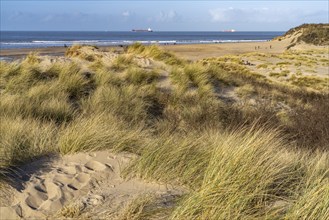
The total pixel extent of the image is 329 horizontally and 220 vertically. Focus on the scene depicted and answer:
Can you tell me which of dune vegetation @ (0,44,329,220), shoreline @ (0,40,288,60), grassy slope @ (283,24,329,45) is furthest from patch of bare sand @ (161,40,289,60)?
dune vegetation @ (0,44,329,220)

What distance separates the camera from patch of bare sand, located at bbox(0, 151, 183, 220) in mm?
3875

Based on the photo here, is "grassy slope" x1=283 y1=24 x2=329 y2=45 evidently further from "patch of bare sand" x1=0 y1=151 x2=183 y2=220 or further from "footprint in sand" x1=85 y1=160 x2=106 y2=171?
"patch of bare sand" x1=0 y1=151 x2=183 y2=220

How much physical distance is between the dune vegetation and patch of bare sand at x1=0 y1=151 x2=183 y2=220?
0.60 feet

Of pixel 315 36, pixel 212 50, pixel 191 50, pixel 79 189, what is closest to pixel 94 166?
pixel 79 189

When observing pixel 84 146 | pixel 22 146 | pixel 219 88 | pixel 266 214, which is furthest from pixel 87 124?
pixel 219 88

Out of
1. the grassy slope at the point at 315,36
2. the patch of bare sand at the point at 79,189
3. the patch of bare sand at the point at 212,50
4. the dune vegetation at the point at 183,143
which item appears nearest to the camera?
the dune vegetation at the point at 183,143

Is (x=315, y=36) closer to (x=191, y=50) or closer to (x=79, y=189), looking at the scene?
(x=191, y=50)

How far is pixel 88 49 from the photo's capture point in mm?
18109

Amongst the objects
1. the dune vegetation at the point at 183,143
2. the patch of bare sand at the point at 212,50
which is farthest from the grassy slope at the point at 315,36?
the dune vegetation at the point at 183,143

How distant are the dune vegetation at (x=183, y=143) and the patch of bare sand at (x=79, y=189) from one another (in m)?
0.18

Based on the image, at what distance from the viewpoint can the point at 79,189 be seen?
4.31m

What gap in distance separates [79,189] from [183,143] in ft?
4.40

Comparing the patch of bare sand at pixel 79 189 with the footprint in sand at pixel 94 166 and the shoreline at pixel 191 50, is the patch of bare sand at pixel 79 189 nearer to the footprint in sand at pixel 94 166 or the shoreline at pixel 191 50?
the footprint in sand at pixel 94 166

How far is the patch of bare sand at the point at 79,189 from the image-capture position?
388cm
